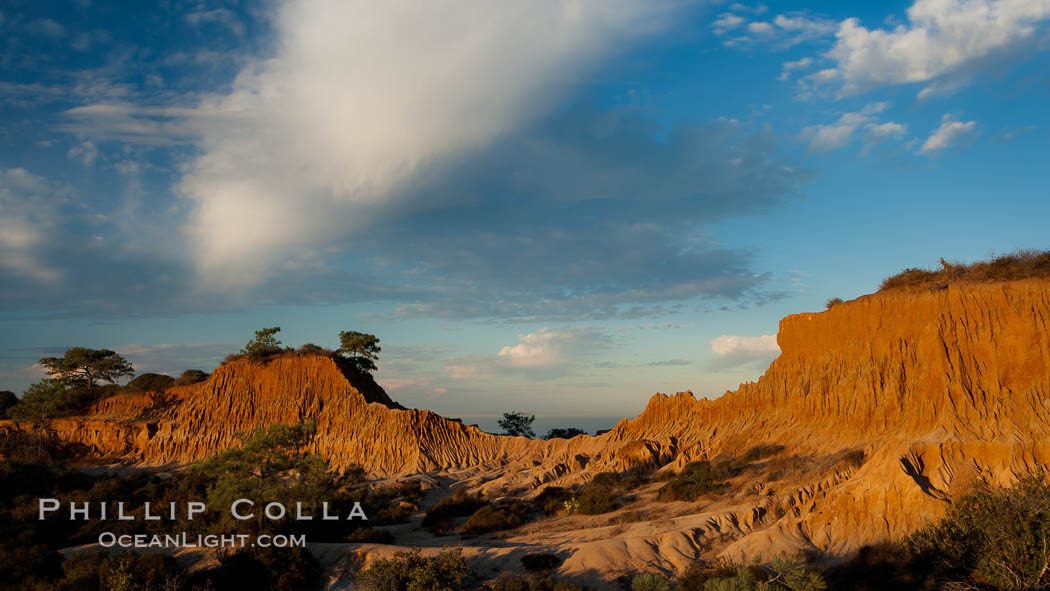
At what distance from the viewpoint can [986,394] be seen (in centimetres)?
2755

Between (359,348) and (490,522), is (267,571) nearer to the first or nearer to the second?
(490,522)

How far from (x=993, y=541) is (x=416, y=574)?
15.4 m

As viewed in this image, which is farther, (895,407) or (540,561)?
(895,407)

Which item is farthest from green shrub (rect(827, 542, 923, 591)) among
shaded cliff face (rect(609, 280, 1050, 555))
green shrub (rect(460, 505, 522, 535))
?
green shrub (rect(460, 505, 522, 535))

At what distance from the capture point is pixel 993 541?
50.3 feet

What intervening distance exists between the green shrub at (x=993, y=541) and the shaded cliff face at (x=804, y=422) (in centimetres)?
195

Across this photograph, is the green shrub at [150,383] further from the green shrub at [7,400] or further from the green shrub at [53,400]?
the green shrub at [7,400]

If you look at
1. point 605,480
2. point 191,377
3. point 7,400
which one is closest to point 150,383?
point 191,377

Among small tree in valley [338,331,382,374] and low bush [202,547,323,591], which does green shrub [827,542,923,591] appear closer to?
low bush [202,547,323,591]

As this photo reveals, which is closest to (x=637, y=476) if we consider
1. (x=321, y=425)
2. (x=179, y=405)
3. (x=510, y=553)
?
(x=510, y=553)

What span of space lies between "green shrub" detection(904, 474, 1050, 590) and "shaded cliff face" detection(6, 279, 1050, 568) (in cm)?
195

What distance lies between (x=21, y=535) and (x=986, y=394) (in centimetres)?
4045

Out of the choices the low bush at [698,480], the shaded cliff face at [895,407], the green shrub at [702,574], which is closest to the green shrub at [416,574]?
the green shrub at [702,574]

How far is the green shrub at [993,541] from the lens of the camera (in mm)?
14500
